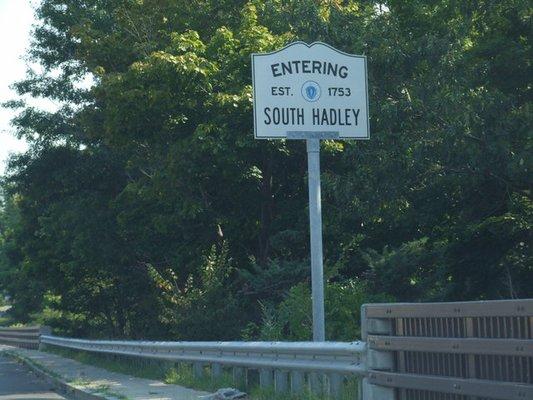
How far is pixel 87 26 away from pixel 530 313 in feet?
65.5

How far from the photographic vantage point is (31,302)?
60.3 m

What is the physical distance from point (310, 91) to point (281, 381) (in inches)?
153

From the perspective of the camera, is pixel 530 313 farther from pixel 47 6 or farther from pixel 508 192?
pixel 47 6

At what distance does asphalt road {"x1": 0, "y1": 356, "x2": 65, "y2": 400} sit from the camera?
1641 cm

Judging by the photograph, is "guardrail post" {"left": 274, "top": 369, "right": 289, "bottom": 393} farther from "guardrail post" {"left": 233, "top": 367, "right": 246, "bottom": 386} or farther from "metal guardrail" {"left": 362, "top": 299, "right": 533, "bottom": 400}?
"metal guardrail" {"left": 362, "top": 299, "right": 533, "bottom": 400}

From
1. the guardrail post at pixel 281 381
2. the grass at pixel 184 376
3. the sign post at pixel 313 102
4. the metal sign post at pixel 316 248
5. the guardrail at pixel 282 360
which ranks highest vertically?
the sign post at pixel 313 102

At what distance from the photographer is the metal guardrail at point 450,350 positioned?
263 inches

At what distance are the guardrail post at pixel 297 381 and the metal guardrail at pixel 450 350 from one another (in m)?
2.39

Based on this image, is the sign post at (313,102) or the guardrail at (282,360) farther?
the sign post at (313,102)

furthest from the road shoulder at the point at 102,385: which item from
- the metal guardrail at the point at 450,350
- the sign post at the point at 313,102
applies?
the metal guardrail at the point at 450,350

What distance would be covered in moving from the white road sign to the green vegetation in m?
3.99

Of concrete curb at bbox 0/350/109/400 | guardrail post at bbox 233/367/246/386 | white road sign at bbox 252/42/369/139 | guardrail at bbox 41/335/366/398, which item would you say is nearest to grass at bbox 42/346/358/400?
guardrail post at bbox 233/367/246/386

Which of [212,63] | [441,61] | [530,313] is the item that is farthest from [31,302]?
[530,313]

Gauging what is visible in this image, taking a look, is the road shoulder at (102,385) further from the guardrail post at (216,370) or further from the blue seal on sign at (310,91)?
the blue seal on sign at (310,91)
